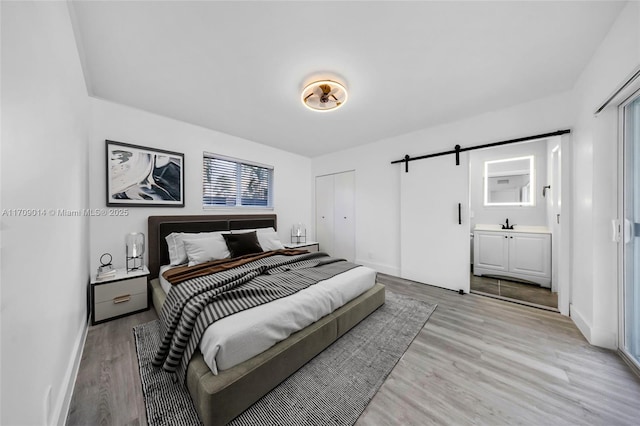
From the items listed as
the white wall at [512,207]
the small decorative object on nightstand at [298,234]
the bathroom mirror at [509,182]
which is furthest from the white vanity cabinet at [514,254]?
the small decorative object on nightstand at [298,234]

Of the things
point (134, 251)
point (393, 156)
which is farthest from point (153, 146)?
point (393, 156)

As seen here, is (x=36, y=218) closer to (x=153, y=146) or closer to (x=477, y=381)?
(x=153, y=146)

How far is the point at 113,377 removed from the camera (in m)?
1.54

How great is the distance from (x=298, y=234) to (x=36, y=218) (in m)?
3.72

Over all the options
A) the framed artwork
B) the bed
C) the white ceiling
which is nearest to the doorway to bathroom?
the white ceiling

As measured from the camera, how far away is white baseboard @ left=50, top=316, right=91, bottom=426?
1.16 meters

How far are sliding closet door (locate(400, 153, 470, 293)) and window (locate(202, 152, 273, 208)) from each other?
8.55ft

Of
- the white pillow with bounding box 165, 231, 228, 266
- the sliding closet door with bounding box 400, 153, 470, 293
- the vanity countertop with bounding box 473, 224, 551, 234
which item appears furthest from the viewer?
the vanity countertop with bounding box 473, 224, 551, 234

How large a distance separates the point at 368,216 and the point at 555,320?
269 centimetres

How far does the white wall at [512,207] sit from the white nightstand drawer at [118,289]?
473 centimetres

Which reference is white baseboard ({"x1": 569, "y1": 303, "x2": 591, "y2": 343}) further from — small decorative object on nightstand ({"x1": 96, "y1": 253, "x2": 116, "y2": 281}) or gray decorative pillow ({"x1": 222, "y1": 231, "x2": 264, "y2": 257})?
small decorative object on nightstand ({"x1": 96, "y1": 253, "x2": 116, "y2": 281})

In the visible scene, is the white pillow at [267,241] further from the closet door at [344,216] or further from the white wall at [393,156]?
the white wall at [393,156]

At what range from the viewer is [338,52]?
183 cm

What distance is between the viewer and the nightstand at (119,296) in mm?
2238
